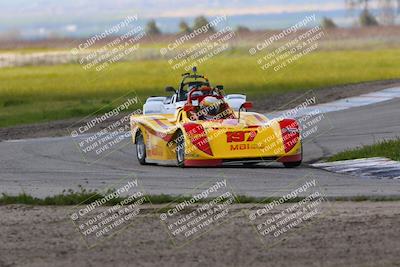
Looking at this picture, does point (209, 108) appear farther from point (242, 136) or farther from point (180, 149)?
point (242, 136)

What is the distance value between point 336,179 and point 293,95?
18285 mm

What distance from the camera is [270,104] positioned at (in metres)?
32.4

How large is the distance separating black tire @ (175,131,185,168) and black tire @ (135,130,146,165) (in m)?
1.25

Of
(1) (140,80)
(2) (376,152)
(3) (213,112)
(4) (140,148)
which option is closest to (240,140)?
(3) (213,112)

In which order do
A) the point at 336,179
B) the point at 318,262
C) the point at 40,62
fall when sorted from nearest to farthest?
1. the point at 318,262
2. the point at 336,179
3. the point at 40,62

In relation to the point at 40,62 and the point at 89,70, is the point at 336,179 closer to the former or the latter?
the point at 89,70

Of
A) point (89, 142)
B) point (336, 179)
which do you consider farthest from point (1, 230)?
point (89, 142)

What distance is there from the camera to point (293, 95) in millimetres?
34625

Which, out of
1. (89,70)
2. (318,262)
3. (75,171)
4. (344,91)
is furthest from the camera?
(89,70)

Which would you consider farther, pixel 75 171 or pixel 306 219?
pixel 75 171

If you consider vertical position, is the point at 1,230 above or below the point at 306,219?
above

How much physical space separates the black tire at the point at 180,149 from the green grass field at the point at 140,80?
43.0 feet

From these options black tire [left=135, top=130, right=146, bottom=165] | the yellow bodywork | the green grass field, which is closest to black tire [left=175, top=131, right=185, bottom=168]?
the yellow bodywork

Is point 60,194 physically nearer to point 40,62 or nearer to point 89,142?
point 89,142
